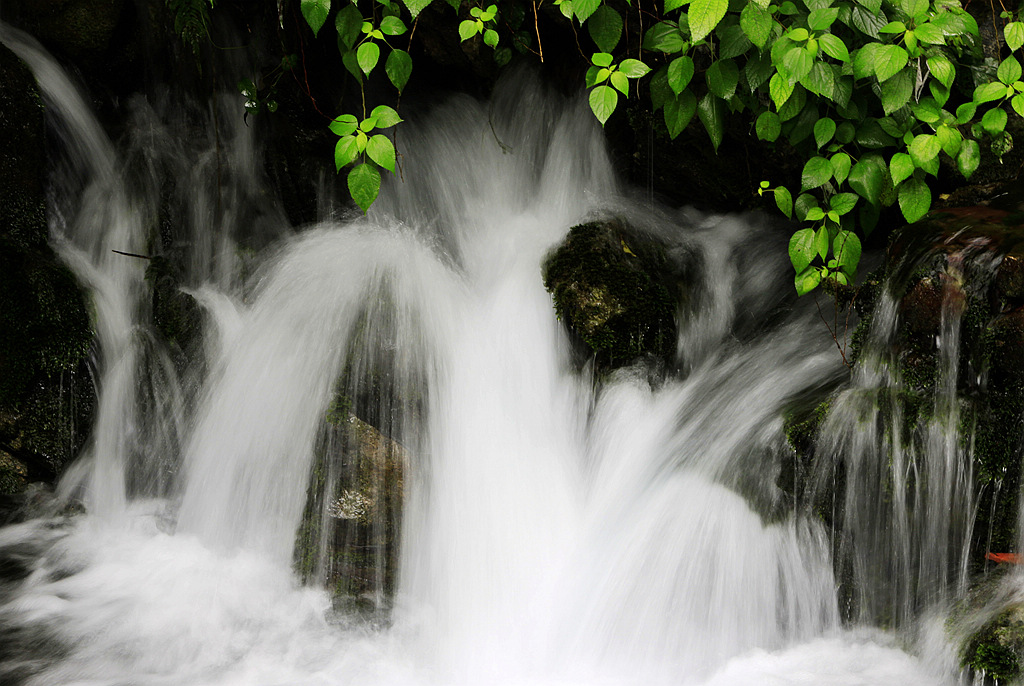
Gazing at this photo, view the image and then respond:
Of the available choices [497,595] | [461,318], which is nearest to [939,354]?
[497,595]

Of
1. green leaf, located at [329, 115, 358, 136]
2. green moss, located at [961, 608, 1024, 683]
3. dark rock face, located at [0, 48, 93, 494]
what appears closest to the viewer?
green moss, located at [961, 608, 1024, 683]

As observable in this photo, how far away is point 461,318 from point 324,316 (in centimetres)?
54

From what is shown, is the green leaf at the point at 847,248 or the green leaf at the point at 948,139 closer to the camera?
the green leaf at the point at 948,139

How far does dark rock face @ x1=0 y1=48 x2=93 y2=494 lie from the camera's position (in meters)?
2.97

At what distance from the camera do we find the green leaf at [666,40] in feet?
8.12

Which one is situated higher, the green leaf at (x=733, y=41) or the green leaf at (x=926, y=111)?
the green leaf at (x=733, y=41)

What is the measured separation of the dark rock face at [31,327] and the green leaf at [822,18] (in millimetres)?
2783

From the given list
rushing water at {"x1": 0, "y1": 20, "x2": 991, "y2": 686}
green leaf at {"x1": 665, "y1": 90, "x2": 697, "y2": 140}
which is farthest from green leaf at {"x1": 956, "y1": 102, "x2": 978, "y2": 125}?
green leaf at {"x1": 665, "y1": 90, "x2": 697, "y2": 140}

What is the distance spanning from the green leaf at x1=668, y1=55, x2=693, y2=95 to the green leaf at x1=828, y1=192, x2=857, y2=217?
598 millimetres

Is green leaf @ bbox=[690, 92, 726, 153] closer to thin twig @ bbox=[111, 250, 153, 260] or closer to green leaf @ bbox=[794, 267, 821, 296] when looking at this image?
green leaf @ bbox=[794, 267, 821, 296]

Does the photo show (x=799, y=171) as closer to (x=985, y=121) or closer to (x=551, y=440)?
(x=985, y=121)

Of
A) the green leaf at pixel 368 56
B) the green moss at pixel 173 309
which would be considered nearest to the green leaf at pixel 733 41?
the green leaf at pixel 368 56

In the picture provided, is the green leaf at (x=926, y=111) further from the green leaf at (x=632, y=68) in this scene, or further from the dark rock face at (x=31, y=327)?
the dark rock face at (x=31, y=327)

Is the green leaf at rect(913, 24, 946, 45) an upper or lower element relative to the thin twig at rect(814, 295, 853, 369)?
upper
